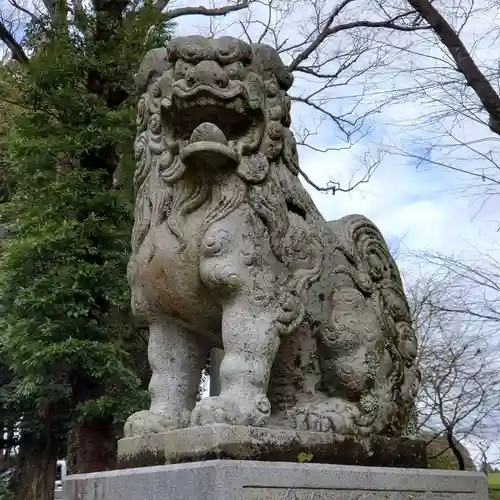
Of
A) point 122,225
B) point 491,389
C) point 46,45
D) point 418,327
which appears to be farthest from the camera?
point 418,327

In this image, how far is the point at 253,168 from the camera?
10.1 ft

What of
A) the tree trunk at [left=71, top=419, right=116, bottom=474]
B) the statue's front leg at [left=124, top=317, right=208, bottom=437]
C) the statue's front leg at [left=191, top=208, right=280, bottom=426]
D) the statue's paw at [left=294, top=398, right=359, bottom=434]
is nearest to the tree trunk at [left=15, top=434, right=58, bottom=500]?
the tree trunk at [left=71, top=419, right=116, bottom=474]

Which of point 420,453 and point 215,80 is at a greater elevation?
point 215,80

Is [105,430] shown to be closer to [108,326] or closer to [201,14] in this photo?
[108,326]

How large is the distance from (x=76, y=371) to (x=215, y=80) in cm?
547

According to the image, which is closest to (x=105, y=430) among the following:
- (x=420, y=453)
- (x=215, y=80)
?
(x=420, y=453)

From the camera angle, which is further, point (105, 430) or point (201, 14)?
point (201, 14)

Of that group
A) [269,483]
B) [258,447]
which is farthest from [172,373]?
[269,483]

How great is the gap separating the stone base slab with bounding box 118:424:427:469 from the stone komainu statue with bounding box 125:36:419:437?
0.06 metres

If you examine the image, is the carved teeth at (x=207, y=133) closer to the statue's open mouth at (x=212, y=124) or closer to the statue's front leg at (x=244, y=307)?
the statue's open mouth at (x=212, y=124)

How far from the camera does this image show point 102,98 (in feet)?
28.6

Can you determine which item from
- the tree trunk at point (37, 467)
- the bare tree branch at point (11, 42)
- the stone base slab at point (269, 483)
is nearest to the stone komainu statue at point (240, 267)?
the stone base slab at point (269, 483)

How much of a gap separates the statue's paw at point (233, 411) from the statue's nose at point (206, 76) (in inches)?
49.7

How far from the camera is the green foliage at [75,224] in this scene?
7.36 metres
